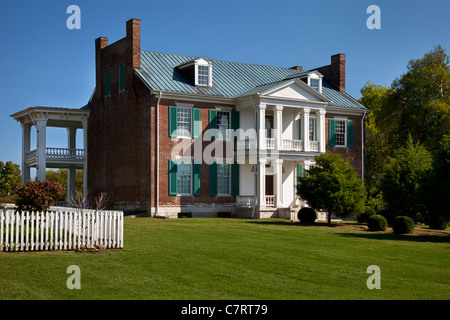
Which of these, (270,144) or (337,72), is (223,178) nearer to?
(270,144)

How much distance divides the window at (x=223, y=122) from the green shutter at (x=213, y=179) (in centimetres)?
194

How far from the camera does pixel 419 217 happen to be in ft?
98.7

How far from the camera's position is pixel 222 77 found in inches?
1419

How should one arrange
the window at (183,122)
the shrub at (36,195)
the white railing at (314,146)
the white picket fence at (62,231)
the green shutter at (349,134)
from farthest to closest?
the green shutter at (349,134) → the white railing at (314,146) → the window at (183,122) → the shrub at (36,195) → the white picket fence at (62,231)

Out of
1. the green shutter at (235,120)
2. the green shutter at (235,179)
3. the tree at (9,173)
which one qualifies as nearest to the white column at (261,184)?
the green shutter at (235,179)

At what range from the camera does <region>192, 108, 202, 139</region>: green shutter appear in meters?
32.2

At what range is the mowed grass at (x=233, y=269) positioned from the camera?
10945 mm

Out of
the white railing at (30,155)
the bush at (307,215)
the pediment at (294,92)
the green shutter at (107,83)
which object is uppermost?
the green shutter at (107,83)

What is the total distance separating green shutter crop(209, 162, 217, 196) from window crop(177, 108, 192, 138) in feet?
7.64

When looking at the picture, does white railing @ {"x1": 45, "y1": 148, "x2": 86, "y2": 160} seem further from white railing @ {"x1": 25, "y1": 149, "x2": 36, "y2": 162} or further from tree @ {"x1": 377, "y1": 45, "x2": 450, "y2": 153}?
tree @ {"x1": 377, "y1": 45, "x2": 450, "y2": 153}

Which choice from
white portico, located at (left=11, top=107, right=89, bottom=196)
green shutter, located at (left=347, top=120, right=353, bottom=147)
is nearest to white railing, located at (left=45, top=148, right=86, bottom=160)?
white portico, located at (left=11, top=107, right=89, bottom=196)

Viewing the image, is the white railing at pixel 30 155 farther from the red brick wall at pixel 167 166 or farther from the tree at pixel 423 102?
the tree at pixel 423 102

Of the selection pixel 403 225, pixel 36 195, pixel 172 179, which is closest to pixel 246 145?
pixel 172 179
